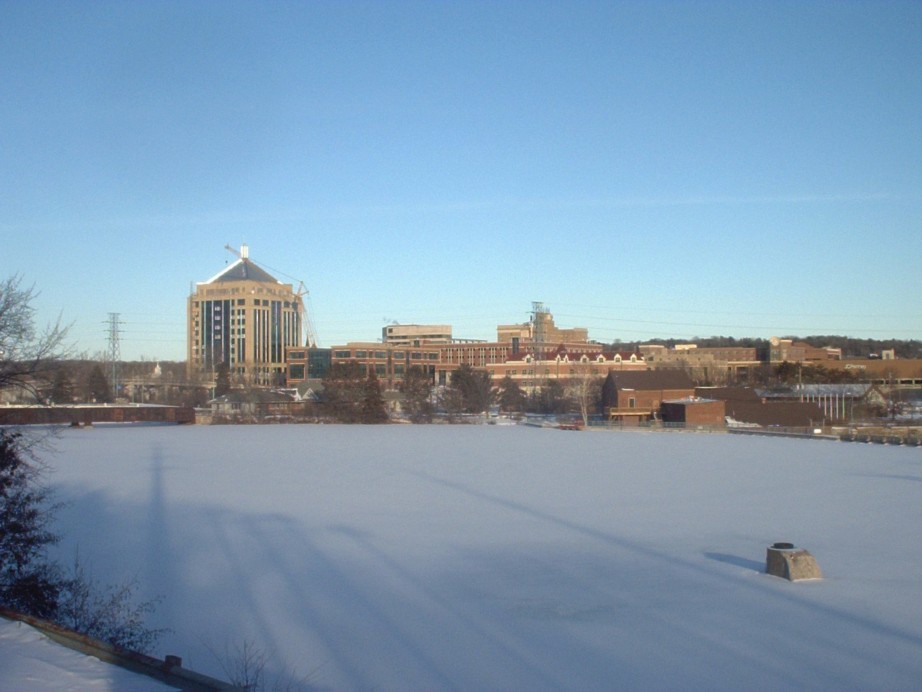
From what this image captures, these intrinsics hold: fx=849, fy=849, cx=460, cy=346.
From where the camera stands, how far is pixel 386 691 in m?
7.91

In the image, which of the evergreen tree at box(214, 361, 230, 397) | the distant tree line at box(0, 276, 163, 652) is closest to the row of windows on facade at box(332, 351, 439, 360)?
the evergreen tree at box(214, 361, 230, 397)

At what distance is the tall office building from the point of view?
14112 cm

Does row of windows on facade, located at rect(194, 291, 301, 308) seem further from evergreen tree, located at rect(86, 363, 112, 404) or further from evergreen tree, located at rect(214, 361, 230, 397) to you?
evergreen tree, located at rect(86, 363, 112, 404)

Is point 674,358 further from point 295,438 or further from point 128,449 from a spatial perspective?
point 128,449

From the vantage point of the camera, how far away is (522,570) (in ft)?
41.9

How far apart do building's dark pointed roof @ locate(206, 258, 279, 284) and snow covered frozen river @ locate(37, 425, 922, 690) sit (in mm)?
127321

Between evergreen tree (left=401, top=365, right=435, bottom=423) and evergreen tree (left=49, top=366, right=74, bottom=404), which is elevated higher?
evergreen tree (left=49, top=366, right=74, bottom=404)

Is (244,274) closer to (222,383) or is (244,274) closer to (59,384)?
(222,383)

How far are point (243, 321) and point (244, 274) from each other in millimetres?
13168

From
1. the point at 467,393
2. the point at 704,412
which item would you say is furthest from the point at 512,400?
the point at 704,412

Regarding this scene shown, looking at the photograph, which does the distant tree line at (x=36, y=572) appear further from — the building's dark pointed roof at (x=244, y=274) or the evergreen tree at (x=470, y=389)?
the building's dark pointed roof at (x=244, y=274)

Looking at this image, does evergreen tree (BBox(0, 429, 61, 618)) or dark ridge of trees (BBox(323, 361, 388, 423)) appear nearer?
evergreen tree (BBox(0, 429, 61, 618))

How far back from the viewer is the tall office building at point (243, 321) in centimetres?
14112

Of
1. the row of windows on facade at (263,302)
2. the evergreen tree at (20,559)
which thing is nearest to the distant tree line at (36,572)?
the evergreen tree at (20,559)
